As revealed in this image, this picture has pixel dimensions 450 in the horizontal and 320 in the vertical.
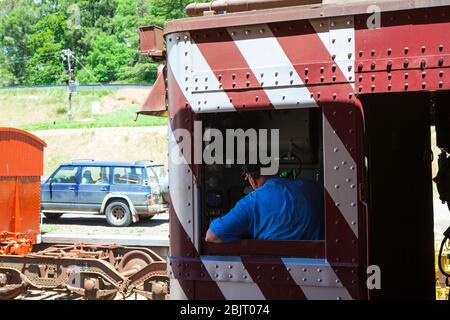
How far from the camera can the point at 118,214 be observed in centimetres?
1791

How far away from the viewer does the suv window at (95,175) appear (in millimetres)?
17906

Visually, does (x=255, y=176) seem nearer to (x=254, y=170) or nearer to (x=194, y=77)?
(x=254, y=170)

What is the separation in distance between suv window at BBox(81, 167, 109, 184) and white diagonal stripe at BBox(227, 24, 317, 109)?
50.8ft

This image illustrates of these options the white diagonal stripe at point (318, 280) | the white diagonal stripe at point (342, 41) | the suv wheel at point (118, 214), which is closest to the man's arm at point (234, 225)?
the white diagonal stripe at point (318, 280)

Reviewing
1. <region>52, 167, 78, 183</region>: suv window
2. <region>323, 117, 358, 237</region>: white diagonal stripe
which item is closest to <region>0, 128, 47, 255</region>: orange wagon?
<region>323, 117, 358, 237</region>: white diagonal stripe

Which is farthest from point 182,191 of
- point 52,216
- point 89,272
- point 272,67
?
point 52,216

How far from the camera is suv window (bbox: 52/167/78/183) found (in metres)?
18.2

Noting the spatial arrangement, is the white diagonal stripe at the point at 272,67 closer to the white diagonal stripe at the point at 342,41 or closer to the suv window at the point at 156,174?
the white diagonal stripe at the point at 342,41

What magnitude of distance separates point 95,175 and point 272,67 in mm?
15868

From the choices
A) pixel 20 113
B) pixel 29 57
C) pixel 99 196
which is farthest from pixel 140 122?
pixel 29 57

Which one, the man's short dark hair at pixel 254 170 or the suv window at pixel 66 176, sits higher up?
the suv window at pixel 66 176

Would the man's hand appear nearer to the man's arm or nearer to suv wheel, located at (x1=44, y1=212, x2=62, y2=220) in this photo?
the man's arm

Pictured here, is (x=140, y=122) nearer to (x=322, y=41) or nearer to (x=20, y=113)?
(x=20, y=113)
